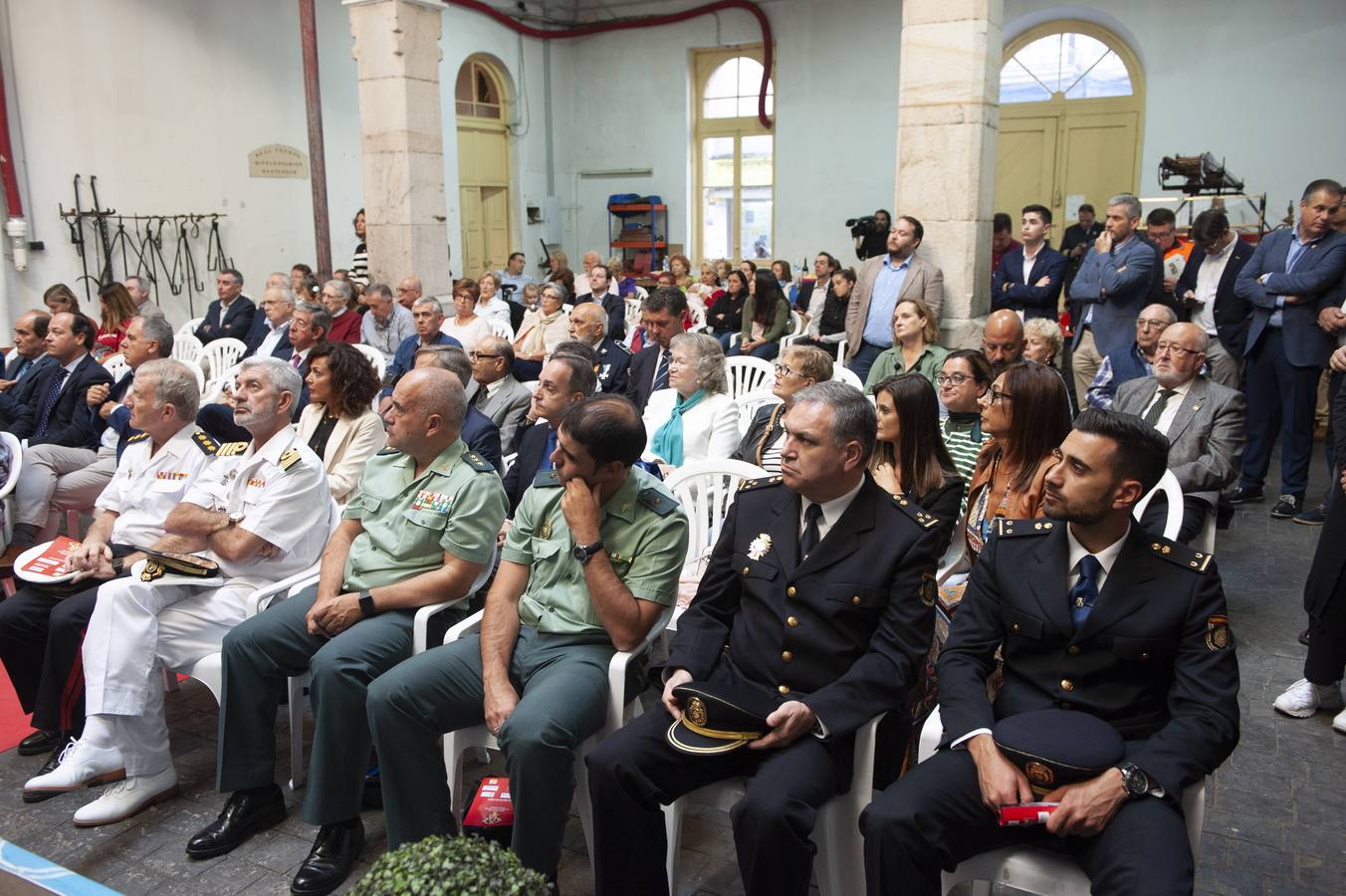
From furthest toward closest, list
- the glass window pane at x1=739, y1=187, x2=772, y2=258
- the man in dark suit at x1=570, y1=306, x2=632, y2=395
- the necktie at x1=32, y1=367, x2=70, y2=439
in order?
the glass window pane at x1=739, y1=187, x2=772, y2=258, the man in dark suit at x1=570, y1=306, x2=632, y2=395, the necktie at x1=32, y1=367, x2=70, y2=439

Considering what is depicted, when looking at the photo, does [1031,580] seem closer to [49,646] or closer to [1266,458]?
[49,646]

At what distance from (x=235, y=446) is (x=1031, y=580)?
2.53 m

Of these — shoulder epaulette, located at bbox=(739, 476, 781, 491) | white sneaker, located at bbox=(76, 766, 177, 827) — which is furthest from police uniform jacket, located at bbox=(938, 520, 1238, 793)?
white sneaker, located at bbox=(76, 766, 177, 827)

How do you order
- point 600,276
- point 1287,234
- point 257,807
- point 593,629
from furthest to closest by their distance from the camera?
point 600,276 < point 1287,234 < point 257,807 < point 593,629

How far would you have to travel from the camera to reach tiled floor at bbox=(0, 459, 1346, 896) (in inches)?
99.2

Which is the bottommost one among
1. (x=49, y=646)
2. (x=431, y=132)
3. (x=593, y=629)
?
(x=49, y=646)

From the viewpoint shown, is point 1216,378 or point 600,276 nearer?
point 1216,378

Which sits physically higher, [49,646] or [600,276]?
[600,276]

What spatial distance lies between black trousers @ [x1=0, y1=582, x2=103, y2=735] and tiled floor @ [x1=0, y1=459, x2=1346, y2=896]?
0.66 feet

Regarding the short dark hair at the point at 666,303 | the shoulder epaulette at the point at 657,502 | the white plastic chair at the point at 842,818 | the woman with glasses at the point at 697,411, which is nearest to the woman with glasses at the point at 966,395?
the woman with glasses at the point at 697,411

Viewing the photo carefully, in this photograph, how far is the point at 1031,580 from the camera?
2.16 meters

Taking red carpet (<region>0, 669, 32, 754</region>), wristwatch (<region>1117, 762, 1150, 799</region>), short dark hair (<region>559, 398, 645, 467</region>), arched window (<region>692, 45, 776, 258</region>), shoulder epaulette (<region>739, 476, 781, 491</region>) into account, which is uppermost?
arched window (<region>692, 45, 776, 258</region>)

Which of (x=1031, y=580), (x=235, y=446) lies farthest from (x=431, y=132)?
(x=1031, y=580)

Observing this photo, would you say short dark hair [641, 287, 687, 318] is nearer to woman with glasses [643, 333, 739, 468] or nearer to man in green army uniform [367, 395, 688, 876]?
woman with glasses [643, 333, 739, 468]
